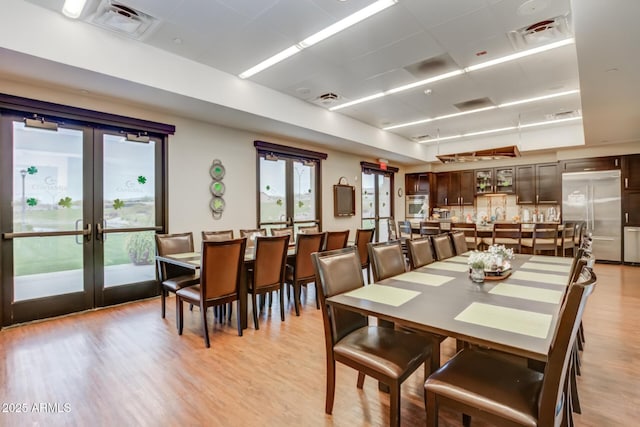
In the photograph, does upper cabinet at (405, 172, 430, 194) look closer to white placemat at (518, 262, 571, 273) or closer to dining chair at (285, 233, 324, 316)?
dining chair at (285, 233, 324, 316)

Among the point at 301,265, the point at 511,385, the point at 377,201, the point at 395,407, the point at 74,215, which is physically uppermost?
the point at 377,201

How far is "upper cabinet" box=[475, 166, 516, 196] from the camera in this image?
828cm

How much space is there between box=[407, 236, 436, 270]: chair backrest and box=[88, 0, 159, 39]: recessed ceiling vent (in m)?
3.28

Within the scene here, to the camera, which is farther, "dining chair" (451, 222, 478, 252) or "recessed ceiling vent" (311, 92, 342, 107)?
"dining chair" (451, 222, 478, 252)

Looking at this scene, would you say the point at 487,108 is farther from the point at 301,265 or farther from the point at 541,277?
the point at 301,265

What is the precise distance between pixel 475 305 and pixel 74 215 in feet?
14.7

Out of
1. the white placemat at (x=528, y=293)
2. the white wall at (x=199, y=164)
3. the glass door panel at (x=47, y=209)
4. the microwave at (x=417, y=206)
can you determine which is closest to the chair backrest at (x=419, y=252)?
the white placemat at (x=528, y=293)

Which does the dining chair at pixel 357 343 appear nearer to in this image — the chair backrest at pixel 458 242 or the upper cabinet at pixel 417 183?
the chair backrest at pixel 458 242

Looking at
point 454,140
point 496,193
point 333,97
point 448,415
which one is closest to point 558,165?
point 496,193

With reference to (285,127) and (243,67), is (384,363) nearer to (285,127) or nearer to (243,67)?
(243,67)

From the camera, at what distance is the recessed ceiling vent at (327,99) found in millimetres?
5105

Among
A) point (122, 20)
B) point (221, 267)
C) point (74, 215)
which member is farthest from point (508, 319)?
point (74, 215)

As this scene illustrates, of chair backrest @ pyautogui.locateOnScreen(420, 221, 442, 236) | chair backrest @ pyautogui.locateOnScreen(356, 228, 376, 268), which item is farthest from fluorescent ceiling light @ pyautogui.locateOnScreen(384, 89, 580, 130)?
chair backrest @ pyautogui.locateOnScreen(356, 228, 376, 268)

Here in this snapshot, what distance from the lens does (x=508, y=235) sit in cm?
516
